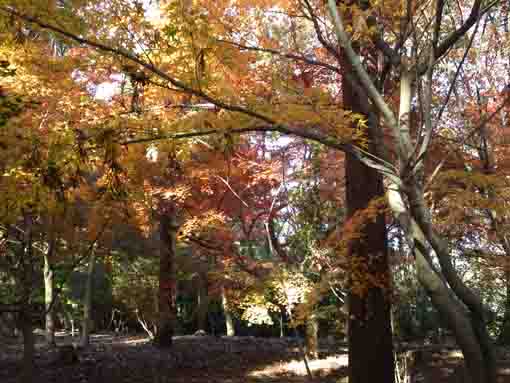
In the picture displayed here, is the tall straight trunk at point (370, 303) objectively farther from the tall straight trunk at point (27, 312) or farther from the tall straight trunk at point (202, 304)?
the tall straight trunk at point (202, 304)

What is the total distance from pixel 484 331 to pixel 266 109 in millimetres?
2125

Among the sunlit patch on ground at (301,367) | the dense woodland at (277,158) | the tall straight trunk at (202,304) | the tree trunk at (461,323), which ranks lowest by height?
the sunlit patch on ground at (301,367)

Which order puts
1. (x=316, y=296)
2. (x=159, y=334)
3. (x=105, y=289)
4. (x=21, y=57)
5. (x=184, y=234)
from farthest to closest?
(x=105, y=289) < (x=159, y=334) < (x=184, y=234) < (x=316, y=296) < (x=21, y=57)

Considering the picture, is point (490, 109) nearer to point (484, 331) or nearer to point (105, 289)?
point (484, 331)

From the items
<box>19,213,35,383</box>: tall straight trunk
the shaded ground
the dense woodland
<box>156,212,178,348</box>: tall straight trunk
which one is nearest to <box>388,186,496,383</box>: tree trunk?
the dense woodland

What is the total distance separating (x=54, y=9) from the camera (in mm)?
3777

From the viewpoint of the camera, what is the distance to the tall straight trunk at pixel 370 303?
17.0ft

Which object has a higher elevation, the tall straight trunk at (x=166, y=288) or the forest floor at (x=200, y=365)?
the tall straight trunk at (x=166, y=288)

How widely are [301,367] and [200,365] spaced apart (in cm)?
203

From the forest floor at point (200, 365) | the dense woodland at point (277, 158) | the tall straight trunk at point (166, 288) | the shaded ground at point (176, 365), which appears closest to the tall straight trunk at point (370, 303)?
the dense woodland at point (277, 158)

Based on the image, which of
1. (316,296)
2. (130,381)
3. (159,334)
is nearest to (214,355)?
(159,334)

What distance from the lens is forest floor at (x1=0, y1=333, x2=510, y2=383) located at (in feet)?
26.0

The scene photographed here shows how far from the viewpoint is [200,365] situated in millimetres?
9664

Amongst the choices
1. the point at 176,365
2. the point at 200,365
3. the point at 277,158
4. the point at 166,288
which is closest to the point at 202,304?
the point at 166,288
